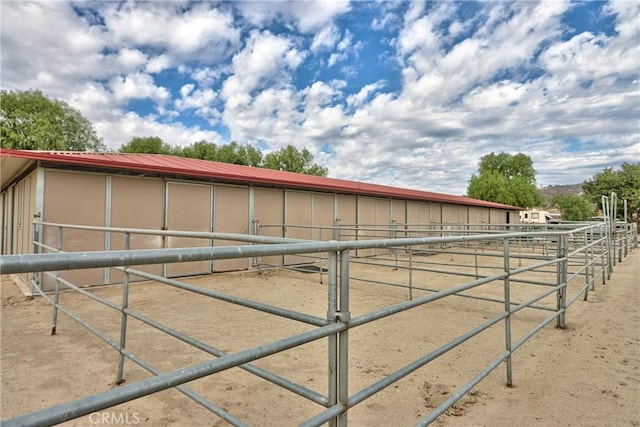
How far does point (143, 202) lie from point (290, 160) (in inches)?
1209

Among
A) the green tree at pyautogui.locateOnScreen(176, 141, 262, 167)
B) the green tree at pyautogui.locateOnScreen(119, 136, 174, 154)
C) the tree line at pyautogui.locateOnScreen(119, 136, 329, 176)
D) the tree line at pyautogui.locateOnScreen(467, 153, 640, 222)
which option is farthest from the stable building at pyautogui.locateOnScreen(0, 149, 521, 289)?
the tree line at pyautogui.locateOnScreen(467, 153, 640, 222)

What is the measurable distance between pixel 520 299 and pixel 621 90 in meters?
15.0

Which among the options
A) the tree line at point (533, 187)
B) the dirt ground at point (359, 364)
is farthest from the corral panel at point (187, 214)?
the tree line at point (533, 187)

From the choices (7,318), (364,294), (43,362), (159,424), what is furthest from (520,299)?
(7,318)

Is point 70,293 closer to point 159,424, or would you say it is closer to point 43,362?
point 43,362

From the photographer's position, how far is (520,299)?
547 centimetres

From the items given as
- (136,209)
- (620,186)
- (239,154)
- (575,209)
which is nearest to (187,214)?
(136,209)

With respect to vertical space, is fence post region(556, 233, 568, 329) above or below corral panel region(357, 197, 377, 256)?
below

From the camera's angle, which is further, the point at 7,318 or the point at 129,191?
the point at 129,191

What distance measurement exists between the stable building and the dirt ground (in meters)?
1.50

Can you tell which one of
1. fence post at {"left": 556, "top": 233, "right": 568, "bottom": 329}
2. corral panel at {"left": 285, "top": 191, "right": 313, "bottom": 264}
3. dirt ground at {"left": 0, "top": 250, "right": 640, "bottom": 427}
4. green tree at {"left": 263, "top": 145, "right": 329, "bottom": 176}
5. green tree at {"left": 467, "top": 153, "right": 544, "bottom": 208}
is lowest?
dirt ground at {"left": 0, "top": 250, "right": 640, "bottom": 427}

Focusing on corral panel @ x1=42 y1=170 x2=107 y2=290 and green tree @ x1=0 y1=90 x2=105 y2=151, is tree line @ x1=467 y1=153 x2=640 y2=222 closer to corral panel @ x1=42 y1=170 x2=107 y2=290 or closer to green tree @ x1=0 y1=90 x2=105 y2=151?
corral panel @ x1=42 y1=170 x2=107 y2=290

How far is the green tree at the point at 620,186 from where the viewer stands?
28016mm

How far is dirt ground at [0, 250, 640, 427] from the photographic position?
2.15 m
